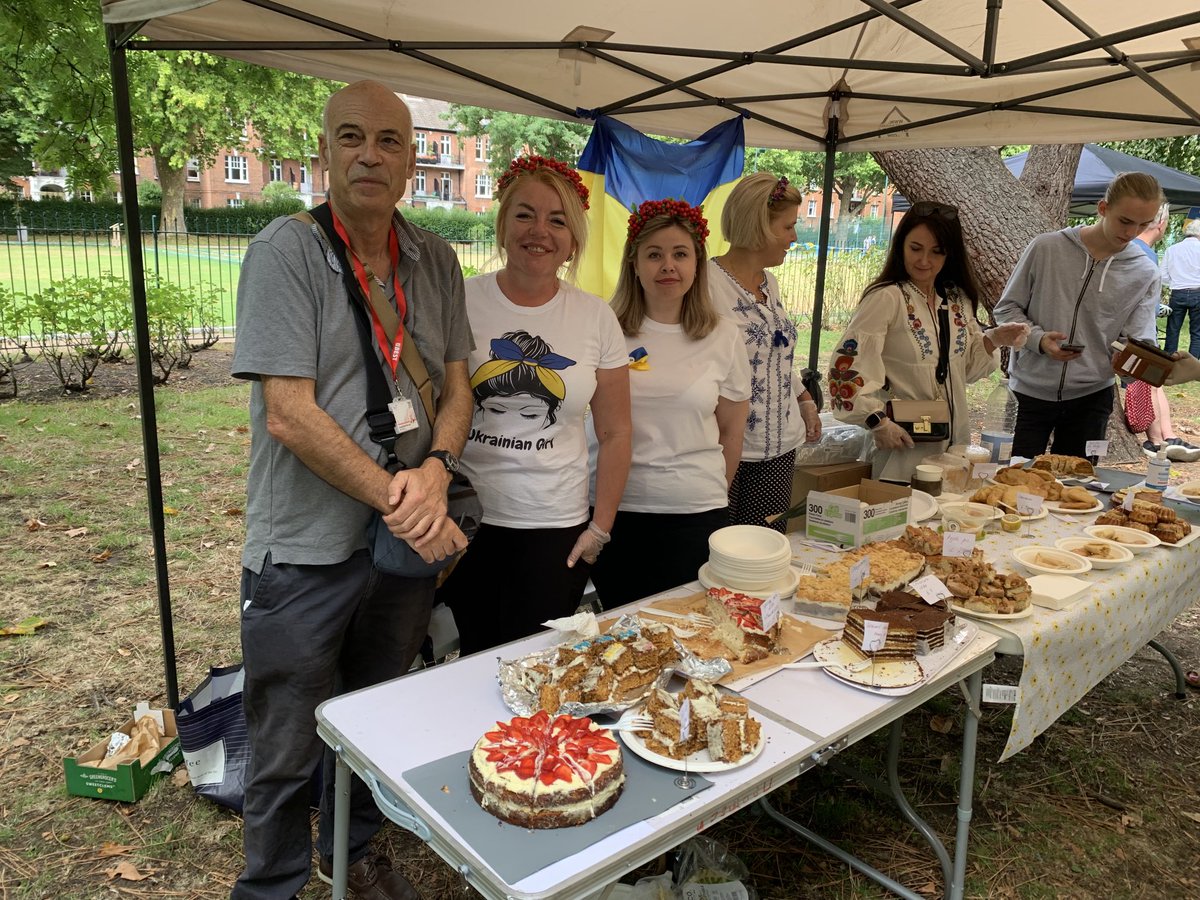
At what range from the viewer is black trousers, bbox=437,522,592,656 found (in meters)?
2.15

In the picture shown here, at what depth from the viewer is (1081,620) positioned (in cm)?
209

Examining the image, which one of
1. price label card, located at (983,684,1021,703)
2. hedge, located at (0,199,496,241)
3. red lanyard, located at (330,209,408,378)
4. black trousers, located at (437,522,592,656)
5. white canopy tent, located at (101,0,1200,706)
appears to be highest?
white canopy tent, located at (101,0,1200,706)

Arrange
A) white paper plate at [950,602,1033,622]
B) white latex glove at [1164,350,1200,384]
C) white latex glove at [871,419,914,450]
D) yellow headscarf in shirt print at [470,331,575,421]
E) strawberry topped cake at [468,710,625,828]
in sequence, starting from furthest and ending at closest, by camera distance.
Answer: white latex glove at [1164,350,1200,384], white latex glove at [871,419,914,450], yellow headscarf in shirt print at [470,331,575,421], white paper plate at [950,602,1033,622], strawberry topped cake at [468,710,625,828]

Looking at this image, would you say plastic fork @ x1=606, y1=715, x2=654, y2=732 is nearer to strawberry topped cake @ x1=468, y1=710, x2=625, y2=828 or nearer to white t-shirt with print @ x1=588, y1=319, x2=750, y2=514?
strawberry topped cake @ x1=468, y1=710, x2=625, y2=828

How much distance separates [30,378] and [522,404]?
26.1ft

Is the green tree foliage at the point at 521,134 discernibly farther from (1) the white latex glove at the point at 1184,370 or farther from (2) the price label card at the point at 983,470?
(2) the price label card at the point at 983,470

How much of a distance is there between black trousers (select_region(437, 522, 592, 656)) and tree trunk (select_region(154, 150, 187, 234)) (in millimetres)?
17867

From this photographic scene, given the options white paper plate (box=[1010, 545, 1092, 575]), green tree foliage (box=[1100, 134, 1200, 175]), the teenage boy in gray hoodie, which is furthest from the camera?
green tree foliage (box=[1100, 134, 1200, 175])

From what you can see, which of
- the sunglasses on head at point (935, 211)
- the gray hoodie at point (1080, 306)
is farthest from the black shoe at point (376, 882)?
the gray hoodie at point (1080, 306)

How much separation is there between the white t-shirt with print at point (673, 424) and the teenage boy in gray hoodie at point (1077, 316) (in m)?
2.15

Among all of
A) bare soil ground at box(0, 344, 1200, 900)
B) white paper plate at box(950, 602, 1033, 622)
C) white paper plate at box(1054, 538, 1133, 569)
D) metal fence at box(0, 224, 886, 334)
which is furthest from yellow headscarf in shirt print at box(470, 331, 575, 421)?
metal fence at box(0, 224, 886, 334)

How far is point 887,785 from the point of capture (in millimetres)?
2449

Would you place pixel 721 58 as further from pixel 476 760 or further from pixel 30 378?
pixel 30 378

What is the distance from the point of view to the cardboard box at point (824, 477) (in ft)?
10.1
